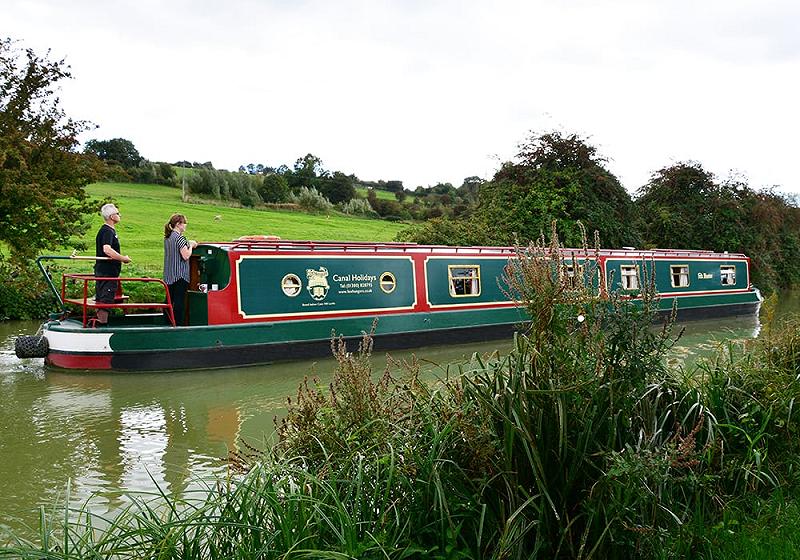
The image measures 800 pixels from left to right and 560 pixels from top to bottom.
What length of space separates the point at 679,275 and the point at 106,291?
11.5 meters

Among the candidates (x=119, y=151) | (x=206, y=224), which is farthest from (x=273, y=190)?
(x=119, y=151)

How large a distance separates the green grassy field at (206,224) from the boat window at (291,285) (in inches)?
294

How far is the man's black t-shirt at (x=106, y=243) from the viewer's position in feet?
27.4

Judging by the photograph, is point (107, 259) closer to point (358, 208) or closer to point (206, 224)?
point (206, 224)

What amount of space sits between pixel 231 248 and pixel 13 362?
3.11 m

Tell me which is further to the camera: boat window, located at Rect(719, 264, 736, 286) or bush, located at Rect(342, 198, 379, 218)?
bush, located at Rect(342, 198, 379, 218)

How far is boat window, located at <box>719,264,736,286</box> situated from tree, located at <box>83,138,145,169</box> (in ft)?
93.5

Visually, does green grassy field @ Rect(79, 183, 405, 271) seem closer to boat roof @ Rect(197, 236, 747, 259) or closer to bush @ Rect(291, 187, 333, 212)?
bush @ Rect(291, 187, 333, 212)

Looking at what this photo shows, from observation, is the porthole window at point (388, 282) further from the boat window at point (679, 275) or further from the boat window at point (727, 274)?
the boat window at point (727, 274)

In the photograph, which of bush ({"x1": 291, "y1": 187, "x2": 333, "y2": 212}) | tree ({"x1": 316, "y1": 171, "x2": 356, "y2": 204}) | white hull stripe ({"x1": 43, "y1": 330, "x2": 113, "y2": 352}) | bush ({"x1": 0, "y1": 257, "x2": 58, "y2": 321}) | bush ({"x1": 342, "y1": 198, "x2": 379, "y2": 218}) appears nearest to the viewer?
white hull stripe ({"x1": 43, "y1": 330, "x2": 113, "y2": 352})

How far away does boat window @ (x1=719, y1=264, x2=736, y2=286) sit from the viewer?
16.0 metres

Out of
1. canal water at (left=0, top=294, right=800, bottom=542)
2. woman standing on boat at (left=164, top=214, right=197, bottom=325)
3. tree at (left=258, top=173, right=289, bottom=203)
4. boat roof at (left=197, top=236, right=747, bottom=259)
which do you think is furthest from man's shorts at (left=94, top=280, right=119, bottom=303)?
tree at (left=258, top=173, right=289, bottom=203)

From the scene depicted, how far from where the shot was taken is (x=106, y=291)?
8594 millimetres

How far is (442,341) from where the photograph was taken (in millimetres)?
10977
